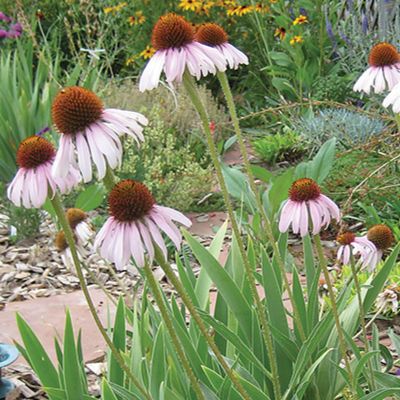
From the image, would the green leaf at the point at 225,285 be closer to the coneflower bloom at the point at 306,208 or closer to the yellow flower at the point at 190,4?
the coneflower bloom at the point at 306,208

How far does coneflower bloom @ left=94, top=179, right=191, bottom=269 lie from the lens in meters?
1.16

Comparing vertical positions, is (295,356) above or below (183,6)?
below


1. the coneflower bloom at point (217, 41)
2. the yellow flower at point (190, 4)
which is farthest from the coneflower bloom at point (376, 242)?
the yellow flower at point (190, 4)

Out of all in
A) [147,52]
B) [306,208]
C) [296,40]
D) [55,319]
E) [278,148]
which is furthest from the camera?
[147,52]

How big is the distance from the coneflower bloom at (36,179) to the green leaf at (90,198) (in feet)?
7.65

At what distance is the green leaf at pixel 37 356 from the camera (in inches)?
71.2

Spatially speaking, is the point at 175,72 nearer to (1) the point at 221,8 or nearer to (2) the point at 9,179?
(2) the point at 9,179

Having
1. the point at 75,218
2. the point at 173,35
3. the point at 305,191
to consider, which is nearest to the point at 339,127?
the point at 75,218

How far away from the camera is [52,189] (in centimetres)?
122

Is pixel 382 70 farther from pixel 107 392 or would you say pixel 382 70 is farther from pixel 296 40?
pixel 296 40

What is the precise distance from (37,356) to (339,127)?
2.88 m

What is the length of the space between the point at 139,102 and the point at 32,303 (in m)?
2.21

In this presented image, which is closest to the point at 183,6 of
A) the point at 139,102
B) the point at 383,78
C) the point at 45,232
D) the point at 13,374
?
the point at 139,102

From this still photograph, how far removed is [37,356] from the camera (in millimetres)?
1819
